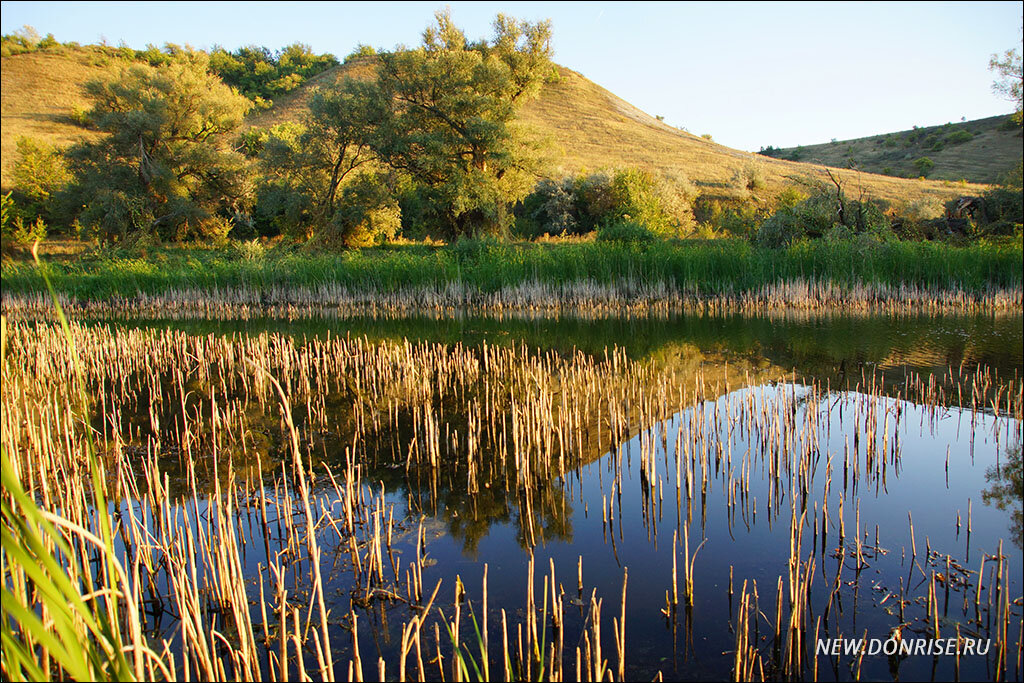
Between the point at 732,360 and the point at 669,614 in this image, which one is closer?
the point at 669,614

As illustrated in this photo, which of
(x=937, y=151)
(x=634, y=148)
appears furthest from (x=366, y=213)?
(x=937, y=151)

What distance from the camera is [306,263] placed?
25.9 metres

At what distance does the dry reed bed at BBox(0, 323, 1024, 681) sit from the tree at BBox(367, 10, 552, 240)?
80.9 feet

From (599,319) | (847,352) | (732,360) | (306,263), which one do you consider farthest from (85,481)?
(306,263)

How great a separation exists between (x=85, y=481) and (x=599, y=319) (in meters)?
14.1

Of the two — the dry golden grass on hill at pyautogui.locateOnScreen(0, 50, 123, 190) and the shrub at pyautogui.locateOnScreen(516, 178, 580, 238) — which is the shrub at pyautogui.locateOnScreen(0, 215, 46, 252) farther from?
the shrub at pyautogui.locateOnScreen(516, 178, 580, 238)

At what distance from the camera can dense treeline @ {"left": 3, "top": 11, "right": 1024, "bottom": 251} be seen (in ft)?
120

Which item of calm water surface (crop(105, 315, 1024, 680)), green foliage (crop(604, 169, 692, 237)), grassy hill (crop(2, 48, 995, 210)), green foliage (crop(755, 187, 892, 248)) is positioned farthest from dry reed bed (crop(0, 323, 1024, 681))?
grassy hill (crop(2, 48, 995, 210))

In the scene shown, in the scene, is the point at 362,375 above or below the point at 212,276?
below

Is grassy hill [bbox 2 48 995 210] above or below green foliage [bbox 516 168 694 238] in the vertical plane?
above

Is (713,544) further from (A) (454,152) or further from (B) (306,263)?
(A) (454,152)

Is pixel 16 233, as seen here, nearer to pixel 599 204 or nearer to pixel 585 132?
pixel 599 204

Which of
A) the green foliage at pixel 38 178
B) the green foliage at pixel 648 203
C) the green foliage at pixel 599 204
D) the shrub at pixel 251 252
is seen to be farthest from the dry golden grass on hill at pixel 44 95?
the green foliage at pixel 648 203

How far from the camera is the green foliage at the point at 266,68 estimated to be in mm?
85938
